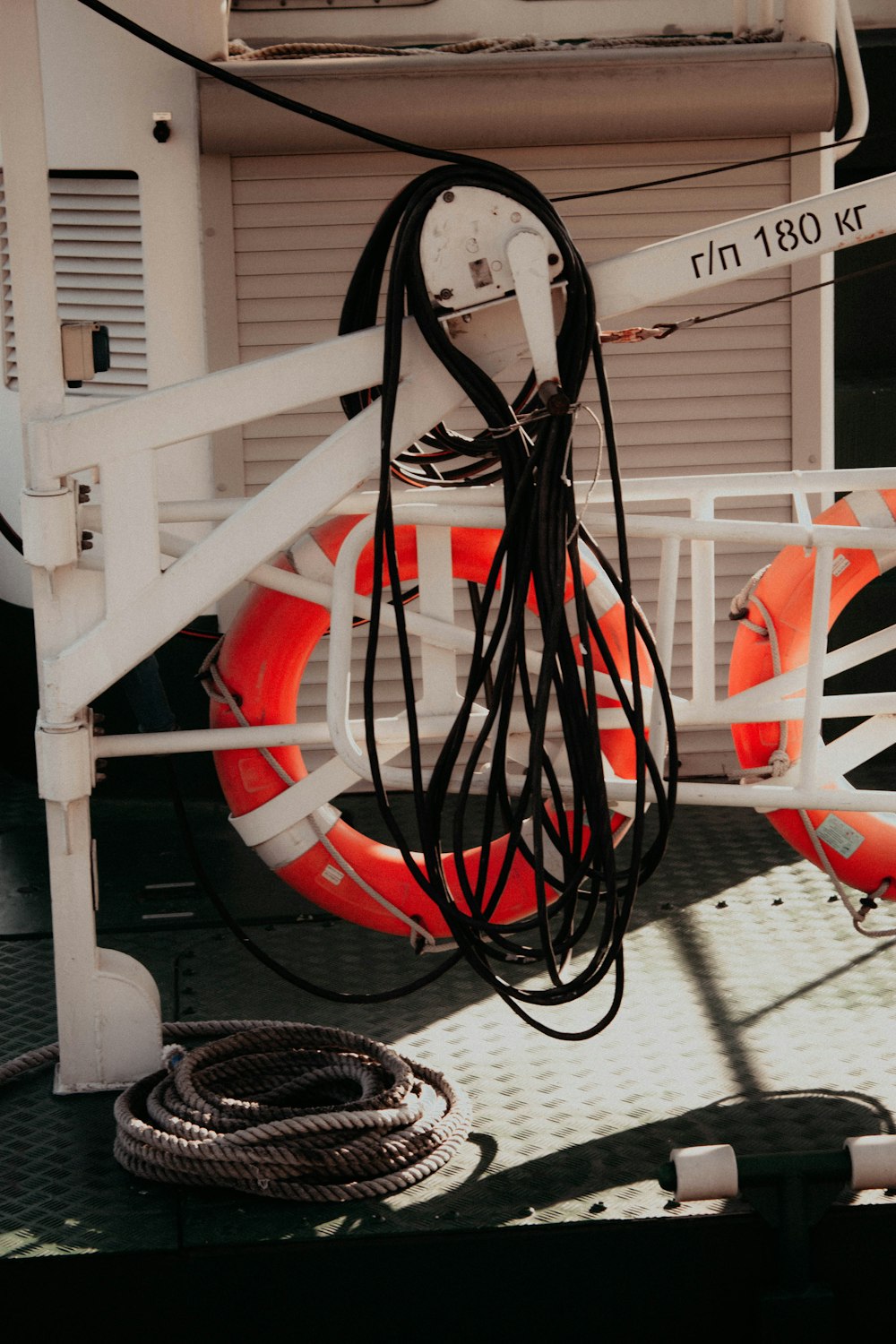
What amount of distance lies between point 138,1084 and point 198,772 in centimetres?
192

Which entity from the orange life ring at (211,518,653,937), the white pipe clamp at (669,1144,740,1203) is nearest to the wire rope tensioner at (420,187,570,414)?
the orange life ring at (211,518,653,937)

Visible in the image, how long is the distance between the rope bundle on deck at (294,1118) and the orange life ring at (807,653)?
3.14 ft

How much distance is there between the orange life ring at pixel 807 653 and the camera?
129 inches

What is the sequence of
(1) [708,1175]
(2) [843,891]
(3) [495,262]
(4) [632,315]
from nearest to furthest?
(1) [708,1175]
(3) [495,262]
(2) [843,891]
(4) [632,315]

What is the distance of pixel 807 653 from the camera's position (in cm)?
322

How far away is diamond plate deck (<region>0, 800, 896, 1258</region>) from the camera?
263 cm

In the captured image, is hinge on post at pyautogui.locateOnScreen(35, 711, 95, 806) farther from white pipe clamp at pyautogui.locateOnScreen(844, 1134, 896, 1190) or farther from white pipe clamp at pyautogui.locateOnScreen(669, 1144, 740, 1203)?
white pipe clamp at pyautogui.locateOnScreen(844, 1134, 896, 1190)

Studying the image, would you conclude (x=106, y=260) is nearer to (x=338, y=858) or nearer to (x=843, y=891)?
(x=338, y=858)

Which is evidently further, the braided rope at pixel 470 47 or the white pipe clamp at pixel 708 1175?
the braided rope at pixel 470 47

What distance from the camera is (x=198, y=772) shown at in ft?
15.9

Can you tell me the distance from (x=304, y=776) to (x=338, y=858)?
0.63 ft

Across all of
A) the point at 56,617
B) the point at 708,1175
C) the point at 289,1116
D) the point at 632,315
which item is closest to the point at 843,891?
the point at 708,1175

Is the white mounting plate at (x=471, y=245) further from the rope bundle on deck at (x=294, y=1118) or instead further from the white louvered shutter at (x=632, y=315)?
the white louvered shutter at (x=632, y=315)

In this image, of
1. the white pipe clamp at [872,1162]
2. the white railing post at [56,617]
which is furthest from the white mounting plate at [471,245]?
the white pipe clamp at [872,1162]
